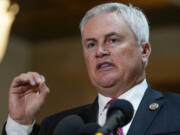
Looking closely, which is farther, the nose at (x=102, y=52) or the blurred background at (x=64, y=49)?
the blurred background at (x=64, y=49)

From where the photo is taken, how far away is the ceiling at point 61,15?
5609 millimetres

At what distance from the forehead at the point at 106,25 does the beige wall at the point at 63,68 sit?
417 centimetres

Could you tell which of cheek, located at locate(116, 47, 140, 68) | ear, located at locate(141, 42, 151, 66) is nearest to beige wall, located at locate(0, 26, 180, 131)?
ear, located at locate(141, 42, 151, 66)

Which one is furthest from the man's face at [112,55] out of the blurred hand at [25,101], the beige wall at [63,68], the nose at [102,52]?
the beige wall at [63,68]

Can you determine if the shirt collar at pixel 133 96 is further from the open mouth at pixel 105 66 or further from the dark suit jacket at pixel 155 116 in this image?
the open mouth at pixel 105 66

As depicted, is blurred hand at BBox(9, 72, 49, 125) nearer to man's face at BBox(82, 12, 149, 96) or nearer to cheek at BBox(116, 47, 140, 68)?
man's face at BBox(82, 12, 149, 96)

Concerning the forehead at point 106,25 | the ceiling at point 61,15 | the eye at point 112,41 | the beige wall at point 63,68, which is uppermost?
the forehead at point 106,25

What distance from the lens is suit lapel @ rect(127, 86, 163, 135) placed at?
187 centimetres

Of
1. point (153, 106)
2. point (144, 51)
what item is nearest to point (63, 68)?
point (144, 51)

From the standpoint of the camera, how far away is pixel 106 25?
212 centimetres

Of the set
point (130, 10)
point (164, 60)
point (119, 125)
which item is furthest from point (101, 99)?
point (164, 60)

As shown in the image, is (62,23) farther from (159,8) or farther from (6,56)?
(159,8)

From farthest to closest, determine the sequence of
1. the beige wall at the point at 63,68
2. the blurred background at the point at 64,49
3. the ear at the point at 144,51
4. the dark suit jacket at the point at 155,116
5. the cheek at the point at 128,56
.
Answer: the beige wall at the point at 63,68
the blurred background at the point at 64,49
the ear at the point at 144,51
the cheek at the point at 128,56
the dark suit jacket at the point at 155,116

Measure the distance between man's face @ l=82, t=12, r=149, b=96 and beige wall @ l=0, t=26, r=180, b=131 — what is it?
4.19 metres
